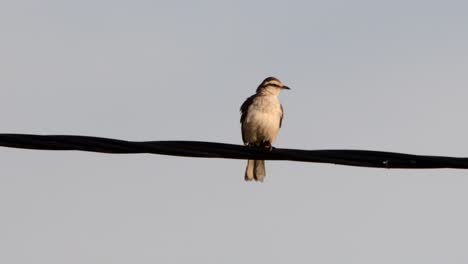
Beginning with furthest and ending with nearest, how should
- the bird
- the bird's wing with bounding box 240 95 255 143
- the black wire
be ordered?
1. the bird's wing with bounding box 240 95 255 143
2. the bird
3. the black wire

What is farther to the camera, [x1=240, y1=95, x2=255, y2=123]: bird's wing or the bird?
[x1=240, y1=95, x2=255, y2=123]: bird's wing

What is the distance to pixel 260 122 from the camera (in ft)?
50.0

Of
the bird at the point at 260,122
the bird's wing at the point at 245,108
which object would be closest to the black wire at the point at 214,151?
the bird at the point at 260,122

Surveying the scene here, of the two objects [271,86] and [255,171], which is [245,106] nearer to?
[271,86]

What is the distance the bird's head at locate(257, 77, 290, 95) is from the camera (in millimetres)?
15953

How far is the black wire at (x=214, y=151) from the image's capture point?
7.61 metres

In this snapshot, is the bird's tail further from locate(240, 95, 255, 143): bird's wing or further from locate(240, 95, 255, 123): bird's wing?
locate(240, 95, 255, 123): bird's wing

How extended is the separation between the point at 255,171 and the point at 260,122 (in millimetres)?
759

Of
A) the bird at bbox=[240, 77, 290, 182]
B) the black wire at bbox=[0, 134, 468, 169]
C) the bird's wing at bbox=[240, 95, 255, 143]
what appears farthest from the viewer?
the bird's wing at bbox=[240, 95, 255, 143]

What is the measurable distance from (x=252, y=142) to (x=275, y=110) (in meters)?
0.59

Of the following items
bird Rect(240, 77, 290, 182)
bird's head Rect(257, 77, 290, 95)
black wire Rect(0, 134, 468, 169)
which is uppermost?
bird's head Rect(257, 77, 290, 95)

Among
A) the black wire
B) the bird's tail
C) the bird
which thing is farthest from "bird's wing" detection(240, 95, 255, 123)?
the black wire

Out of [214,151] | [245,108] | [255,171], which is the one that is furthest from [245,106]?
[214,151]

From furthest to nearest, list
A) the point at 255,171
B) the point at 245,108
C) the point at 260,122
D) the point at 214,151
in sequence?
the point at 245,108, the point at 255,171, the point at 260,122, the point at 214,151
